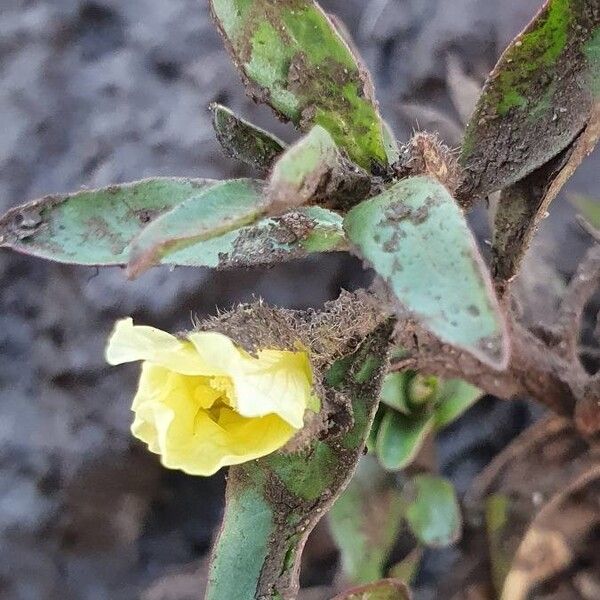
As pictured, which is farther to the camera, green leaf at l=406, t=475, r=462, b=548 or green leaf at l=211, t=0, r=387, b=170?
green leaf at l=406, t=475, r=462, b=548

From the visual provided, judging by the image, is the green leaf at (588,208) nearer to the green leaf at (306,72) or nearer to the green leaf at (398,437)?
the green leaf at (398,437)

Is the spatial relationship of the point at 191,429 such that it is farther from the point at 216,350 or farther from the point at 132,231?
the point at 132,231

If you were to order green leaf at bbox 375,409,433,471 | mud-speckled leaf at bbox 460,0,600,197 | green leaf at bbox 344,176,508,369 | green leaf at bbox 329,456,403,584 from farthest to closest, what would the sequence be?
green leaf at bbox 329,456,403,584 → green leaf at bbox 375,409,433,471 → mud-speckled leaf at bbox 460,0,600,197 → green leaf at bbox 344,176,508,369

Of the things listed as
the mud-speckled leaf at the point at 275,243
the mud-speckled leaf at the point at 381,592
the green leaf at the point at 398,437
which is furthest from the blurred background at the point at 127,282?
the mud-speckled leaf at the point at 275,243

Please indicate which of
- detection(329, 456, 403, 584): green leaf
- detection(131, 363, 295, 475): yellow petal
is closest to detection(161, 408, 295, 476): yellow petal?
detection(131, 363, 295, 475): yellow petal

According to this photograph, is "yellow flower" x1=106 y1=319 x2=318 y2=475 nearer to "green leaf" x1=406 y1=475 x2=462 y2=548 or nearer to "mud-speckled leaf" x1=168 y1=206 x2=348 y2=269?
"mud-speckled leaf" x1=168 y1=206 x2=348 y2=269

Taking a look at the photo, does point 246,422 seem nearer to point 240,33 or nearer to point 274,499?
point 274,499
